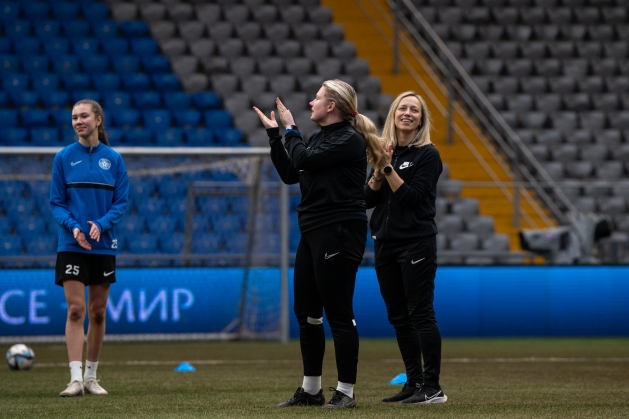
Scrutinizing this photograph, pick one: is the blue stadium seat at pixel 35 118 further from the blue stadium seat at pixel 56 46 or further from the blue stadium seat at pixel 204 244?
the blue stadium seat at pixel 204 244

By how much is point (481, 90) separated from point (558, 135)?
1.57 meters

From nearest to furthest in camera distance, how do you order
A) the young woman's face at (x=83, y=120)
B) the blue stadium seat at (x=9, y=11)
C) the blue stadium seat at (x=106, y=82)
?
the young woman's face at (x=83, y=120), the blue stadium seat at (x=106, y=82), the blue stadium seat at (x=9, y=11)

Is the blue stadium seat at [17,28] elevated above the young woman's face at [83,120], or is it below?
above

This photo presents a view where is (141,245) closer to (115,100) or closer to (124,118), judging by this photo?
(124,118)

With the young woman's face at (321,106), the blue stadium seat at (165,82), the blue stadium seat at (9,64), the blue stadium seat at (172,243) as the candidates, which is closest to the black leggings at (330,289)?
the young woman's face at (321,106)

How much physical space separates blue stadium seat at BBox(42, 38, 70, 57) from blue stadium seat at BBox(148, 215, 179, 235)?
504 centimetres

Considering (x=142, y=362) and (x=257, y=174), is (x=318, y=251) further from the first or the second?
(x=257, y=174)

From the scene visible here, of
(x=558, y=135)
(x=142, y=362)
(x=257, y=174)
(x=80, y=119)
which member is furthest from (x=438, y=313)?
(x=80, y=119)

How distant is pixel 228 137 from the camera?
16266mm

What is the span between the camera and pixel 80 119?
6.51 metres

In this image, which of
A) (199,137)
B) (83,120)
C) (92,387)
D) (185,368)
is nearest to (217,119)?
(199,137)

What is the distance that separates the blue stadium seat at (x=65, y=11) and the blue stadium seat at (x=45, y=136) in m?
2.69

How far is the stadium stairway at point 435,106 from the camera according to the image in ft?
46.5

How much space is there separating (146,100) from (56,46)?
5.88 feet
